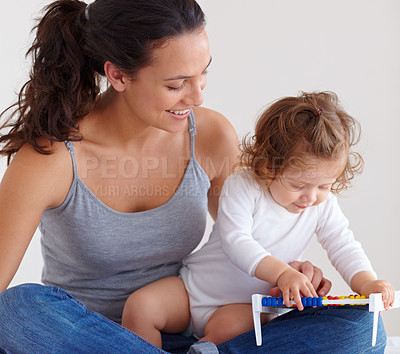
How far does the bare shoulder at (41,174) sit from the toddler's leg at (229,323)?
0.50 meters

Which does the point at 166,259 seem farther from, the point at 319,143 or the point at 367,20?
the point at 367,20

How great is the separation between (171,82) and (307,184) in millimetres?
404

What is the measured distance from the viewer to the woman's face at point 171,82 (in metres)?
1.52

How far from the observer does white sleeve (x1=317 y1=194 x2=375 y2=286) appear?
1605 mm

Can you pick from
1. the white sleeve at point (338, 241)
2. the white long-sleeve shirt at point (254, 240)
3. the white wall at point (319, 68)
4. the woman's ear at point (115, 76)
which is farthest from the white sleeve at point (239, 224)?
the white wall at point (319, 68)

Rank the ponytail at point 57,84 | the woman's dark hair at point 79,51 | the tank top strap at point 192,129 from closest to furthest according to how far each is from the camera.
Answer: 1. the woman's dark hair at point 79,51
2. the ponytail at point 57,84
3. the tank top strap at point 192,129

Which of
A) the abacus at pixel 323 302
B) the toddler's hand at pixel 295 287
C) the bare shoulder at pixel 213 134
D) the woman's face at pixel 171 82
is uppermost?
the woman's face at pixel 171 82

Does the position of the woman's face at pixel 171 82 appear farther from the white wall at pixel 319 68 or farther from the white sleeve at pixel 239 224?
the white wall at pixel 319 68

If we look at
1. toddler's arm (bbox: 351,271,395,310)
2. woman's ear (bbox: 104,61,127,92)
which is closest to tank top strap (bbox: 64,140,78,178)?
woman's ear (bbox: 104,61,127,92)

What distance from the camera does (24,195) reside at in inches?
61.8

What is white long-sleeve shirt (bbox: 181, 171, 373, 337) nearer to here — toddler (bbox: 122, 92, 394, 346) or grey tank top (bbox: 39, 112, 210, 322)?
toddler (bbox: 122, 92, 394, 346)

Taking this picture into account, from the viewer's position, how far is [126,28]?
1.52m

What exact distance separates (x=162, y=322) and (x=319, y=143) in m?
0.60

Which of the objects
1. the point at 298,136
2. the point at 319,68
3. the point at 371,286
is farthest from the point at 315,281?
the point at 319,68
